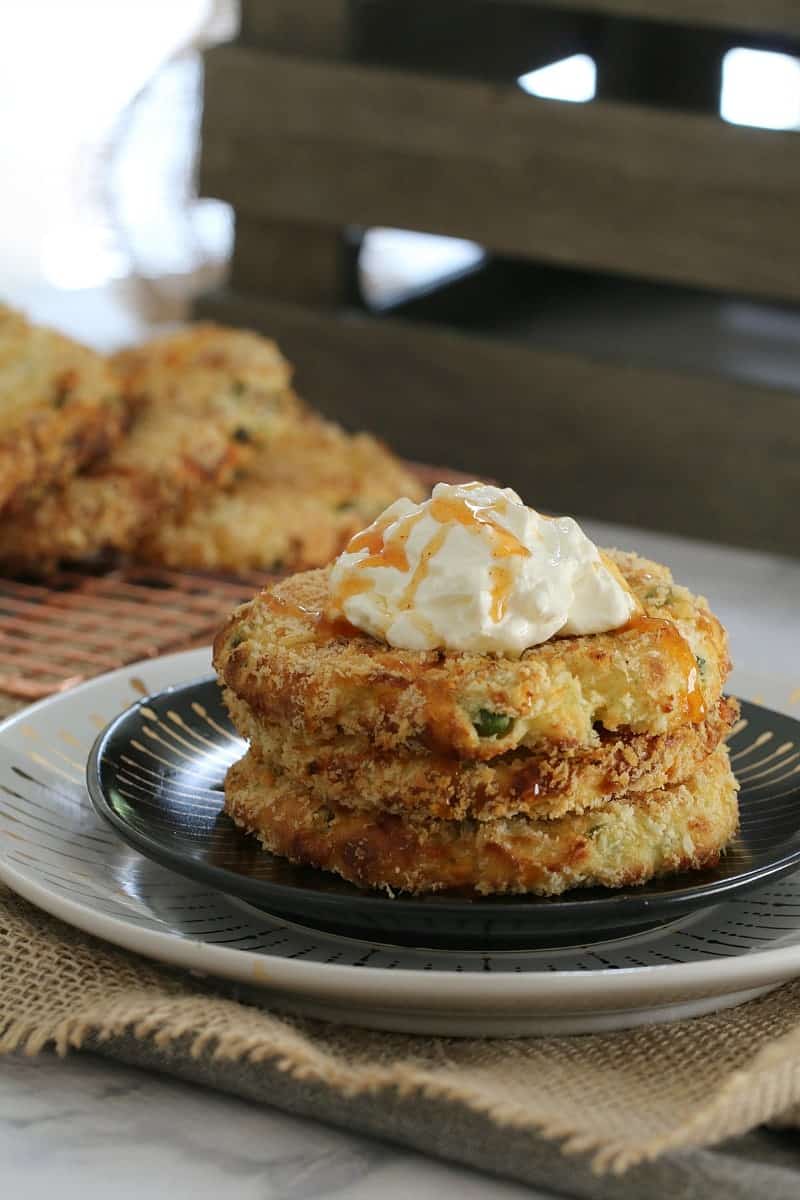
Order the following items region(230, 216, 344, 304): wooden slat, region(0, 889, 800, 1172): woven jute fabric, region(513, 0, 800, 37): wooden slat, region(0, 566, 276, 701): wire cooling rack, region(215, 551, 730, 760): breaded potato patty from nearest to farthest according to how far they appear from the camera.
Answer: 1. region(0, 889, 800, 1172): woven jute fabric
2. region(215, 551, 730, 760): breaded potato patty
3. region(0, 566, 276, 701): wire cooling rack
4. region(513, 0, 800, 37): wooden slat
5. region(230, 216, 344, 304): wooden slat

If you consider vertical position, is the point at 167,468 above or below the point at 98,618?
above

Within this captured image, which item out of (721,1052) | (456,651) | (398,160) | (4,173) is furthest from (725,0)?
(4,173)

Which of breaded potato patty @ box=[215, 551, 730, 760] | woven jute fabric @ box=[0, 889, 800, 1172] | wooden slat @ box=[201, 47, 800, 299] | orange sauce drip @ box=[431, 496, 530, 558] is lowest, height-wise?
woven jute fabric @ box=[0, 889, 800, 1172]

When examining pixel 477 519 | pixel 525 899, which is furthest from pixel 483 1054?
pixel 477 519

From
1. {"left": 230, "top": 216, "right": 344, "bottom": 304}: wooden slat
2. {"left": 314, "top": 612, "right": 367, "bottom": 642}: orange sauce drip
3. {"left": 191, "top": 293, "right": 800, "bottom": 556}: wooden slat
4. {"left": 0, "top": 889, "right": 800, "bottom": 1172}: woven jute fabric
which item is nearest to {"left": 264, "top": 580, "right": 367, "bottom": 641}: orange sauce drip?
{"left": 314, "top": 612, "right": 367, "bottom": 642}: orange sauce drip

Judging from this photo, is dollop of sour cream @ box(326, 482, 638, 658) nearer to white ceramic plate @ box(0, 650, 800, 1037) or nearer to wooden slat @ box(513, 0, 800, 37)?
white ceramic plate @ box(0, 650, 800, 1037)

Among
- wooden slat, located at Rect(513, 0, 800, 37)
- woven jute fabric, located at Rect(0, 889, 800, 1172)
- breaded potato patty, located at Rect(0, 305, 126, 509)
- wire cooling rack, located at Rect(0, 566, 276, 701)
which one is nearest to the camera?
woven jute fabric, located at Rect(0, 889, 800, 1172)

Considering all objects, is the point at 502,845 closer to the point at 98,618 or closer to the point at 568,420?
the point at 98,618

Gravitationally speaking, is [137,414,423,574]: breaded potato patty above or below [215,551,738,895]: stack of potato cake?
below
